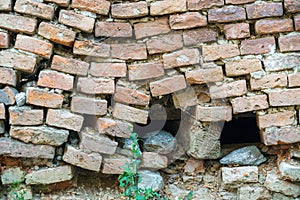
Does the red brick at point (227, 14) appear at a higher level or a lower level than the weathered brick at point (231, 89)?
higher

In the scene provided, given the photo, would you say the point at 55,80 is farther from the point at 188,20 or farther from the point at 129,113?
the point at 188,20

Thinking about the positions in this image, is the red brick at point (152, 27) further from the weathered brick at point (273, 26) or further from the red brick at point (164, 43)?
the weathered brick at point (273, 26)

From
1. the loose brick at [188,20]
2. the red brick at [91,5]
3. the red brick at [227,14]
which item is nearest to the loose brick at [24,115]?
the red brick at [91,5]

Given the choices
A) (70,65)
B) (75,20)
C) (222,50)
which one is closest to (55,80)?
(70,65)

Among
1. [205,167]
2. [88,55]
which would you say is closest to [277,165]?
[205,167]

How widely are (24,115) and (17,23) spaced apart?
20.9 inches

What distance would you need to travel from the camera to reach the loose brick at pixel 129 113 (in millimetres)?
2414

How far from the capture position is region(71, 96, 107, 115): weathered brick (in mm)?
2379

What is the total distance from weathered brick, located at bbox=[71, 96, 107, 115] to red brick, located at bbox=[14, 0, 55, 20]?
1.69 ft

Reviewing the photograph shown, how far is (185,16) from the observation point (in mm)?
2363

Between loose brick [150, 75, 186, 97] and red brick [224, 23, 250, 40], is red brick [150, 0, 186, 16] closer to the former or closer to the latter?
red brick [224, 23, 250, 40]

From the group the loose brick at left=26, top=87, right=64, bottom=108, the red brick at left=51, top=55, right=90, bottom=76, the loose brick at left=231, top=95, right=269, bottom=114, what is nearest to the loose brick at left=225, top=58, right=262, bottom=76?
the loose brick at left=231, top=95, right=269, bottom=114

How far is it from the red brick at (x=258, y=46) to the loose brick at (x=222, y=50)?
1.7 inches

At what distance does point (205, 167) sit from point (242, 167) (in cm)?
26
